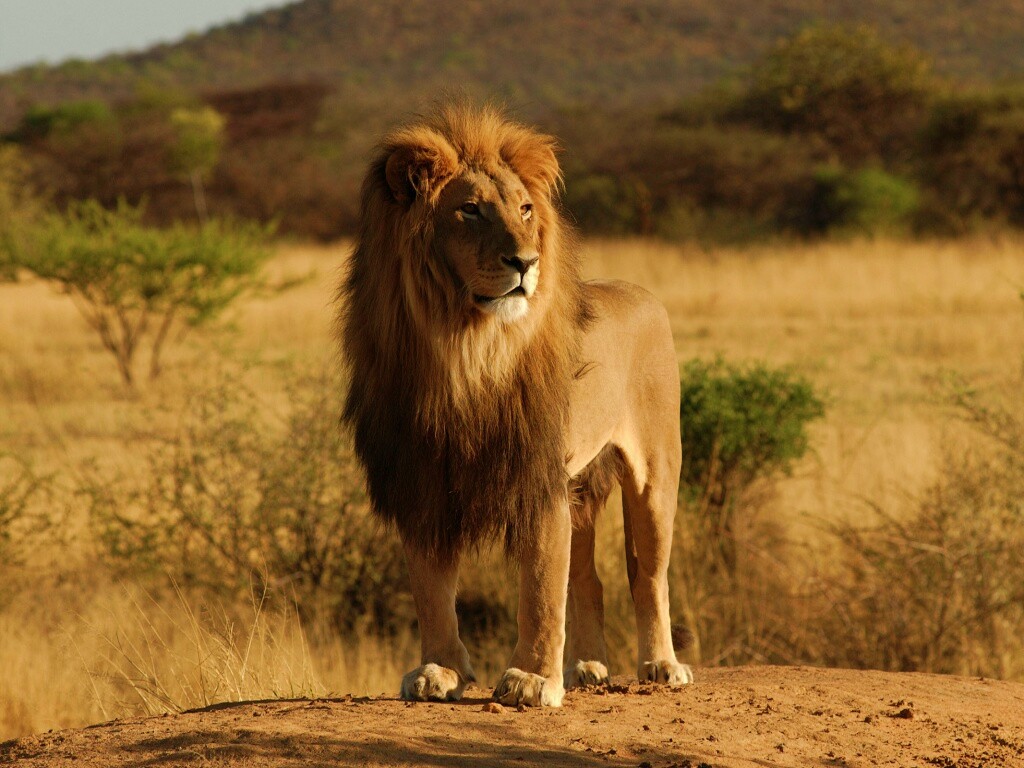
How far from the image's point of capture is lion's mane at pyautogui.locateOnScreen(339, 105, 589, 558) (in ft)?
14.1

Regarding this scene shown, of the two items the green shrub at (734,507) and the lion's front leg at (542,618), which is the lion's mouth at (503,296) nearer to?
the lion's front leg at (542,618)

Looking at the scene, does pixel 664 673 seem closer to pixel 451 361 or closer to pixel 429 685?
pixel 429 685

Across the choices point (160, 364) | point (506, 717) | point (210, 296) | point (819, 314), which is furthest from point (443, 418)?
point (819, 314)

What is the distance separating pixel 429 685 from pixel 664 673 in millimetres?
1016

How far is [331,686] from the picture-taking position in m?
6.93

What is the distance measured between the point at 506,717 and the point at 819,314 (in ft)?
52.5

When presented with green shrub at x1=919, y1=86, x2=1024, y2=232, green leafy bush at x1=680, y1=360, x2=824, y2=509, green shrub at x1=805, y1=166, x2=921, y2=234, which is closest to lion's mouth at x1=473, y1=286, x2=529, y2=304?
green leafy bush at x1=680, y1=360, x2=824, y2=509

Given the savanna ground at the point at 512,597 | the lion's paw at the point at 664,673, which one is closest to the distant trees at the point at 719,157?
the savanna ground at the point at 512,597

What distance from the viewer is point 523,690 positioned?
14.5 ft

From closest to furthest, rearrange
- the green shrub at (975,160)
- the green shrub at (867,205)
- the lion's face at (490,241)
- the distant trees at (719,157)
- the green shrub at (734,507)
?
the lion's face at (490,241), the green shrub at (734,507), the green shrub at (867,205), the green shrub at (975,160), the distant trees at (719,157)

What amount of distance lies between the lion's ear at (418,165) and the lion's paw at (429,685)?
4.89 feet

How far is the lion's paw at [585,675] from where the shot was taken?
205 inches

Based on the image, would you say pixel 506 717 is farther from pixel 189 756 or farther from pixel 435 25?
pixel 435 25

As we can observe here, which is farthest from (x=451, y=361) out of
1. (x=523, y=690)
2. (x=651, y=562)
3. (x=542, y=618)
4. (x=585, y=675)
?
(x=585, y=675)
